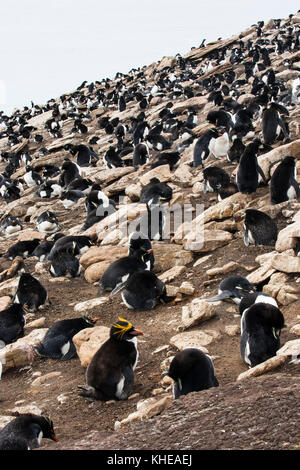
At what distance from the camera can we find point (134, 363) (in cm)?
459

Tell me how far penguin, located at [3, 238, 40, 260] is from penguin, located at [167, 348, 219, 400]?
6.68 meters

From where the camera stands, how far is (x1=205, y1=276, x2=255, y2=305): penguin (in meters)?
5.36

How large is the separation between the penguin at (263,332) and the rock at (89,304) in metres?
2.91

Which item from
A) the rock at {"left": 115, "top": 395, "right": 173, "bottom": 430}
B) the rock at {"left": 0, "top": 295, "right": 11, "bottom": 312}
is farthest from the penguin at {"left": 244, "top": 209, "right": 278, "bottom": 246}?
the rock at {"left": 0, "top": 295, "right": 11, "bottom": 312}

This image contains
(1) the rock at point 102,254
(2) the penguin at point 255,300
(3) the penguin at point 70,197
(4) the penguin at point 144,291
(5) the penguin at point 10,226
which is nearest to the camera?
(2) the penguin at point 255,300

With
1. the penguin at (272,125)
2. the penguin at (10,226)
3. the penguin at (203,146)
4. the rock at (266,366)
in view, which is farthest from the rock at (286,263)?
the penguin at (10,226)

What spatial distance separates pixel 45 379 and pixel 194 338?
1552mm

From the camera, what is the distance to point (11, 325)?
629 centimetres

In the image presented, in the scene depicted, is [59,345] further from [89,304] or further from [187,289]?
[187,289]

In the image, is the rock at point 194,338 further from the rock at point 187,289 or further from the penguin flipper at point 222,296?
the rock at point 187,289

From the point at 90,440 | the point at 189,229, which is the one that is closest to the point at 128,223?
the point at 189,229

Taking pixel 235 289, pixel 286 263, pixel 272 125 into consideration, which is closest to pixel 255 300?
pixel 235 289

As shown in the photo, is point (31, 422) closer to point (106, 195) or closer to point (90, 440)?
point (90, 440)

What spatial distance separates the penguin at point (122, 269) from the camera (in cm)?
689
